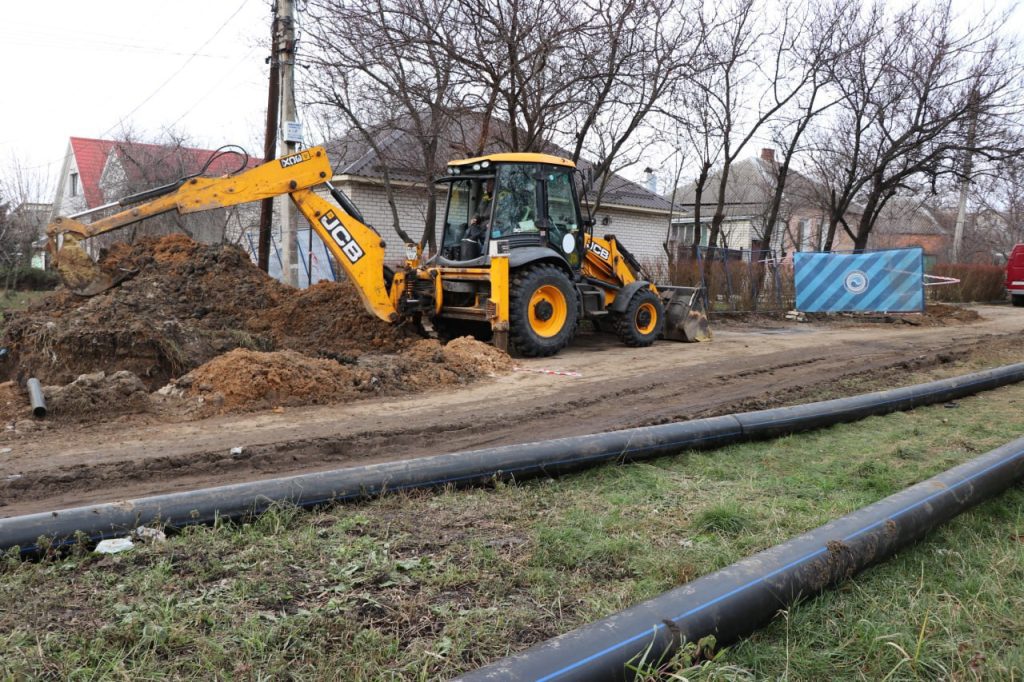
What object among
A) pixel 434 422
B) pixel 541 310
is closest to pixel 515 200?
pixel 541 310

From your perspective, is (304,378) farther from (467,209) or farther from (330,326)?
(467,209)

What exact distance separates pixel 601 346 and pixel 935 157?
13.3 meters

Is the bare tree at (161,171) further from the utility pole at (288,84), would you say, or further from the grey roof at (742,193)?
the grey roof at (742,193)

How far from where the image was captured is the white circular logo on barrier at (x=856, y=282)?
18203 mm

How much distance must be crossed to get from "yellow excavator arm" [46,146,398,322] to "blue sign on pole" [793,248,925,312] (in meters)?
12.3

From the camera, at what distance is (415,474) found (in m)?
4.44

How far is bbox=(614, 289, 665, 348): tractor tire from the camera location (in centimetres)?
1206

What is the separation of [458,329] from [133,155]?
23115 mm

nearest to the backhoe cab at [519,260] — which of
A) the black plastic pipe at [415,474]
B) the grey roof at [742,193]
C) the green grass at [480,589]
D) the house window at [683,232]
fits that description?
the black plastic pipe at [415,474]

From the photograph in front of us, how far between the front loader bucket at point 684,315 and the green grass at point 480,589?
27.1 ft

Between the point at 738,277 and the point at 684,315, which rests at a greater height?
the point at 738,277

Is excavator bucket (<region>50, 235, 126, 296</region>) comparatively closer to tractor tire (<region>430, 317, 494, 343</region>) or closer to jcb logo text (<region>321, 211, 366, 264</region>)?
jcb logo text (<region>321, 211, 366, 264</region>)

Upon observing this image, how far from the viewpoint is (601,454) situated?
16.4 ft

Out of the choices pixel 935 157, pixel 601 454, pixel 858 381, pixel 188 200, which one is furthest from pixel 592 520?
pixel 935 157
